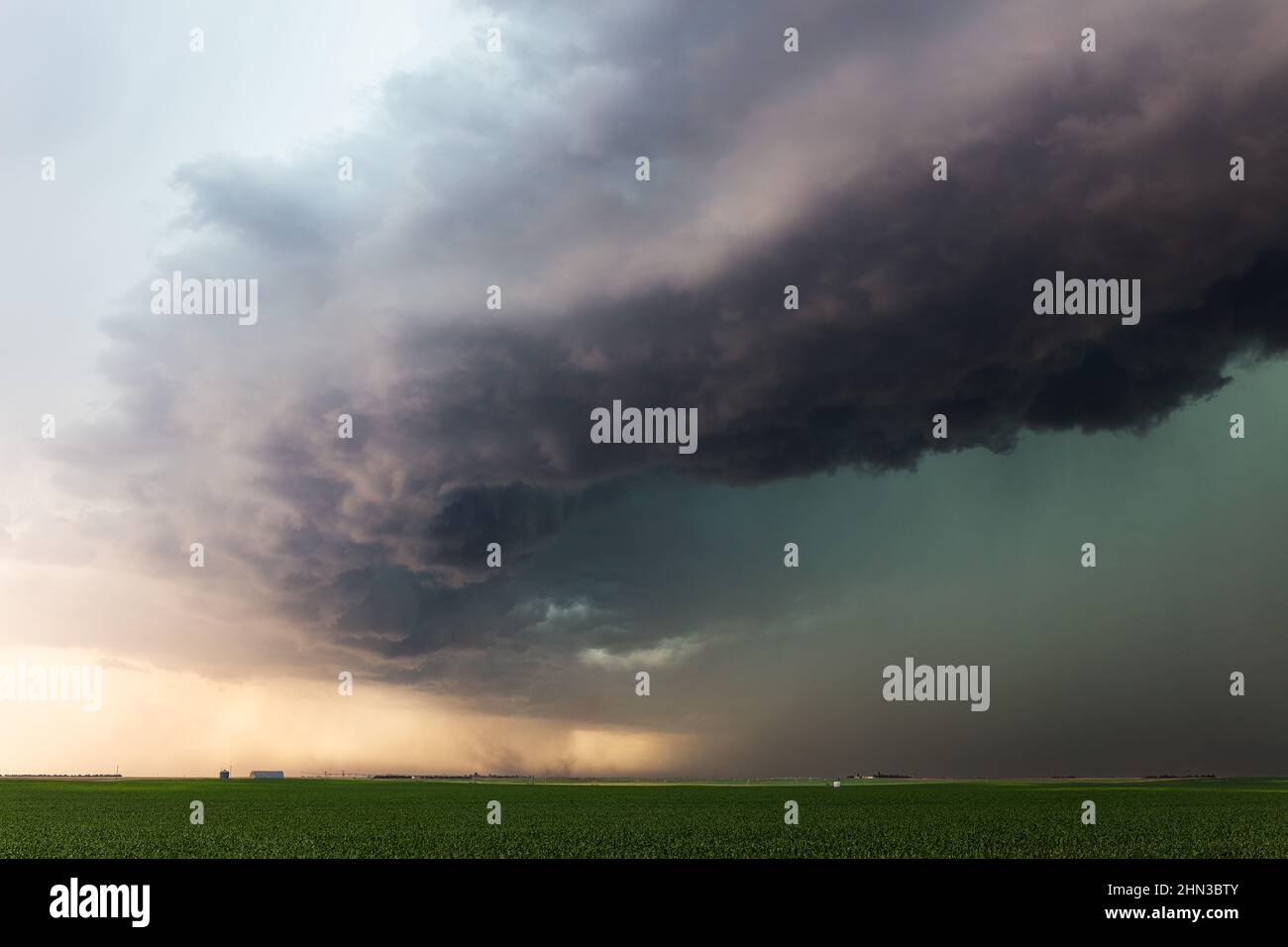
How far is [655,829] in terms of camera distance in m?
52.2

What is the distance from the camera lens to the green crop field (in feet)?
139

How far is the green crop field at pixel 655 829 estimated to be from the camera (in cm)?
4231
